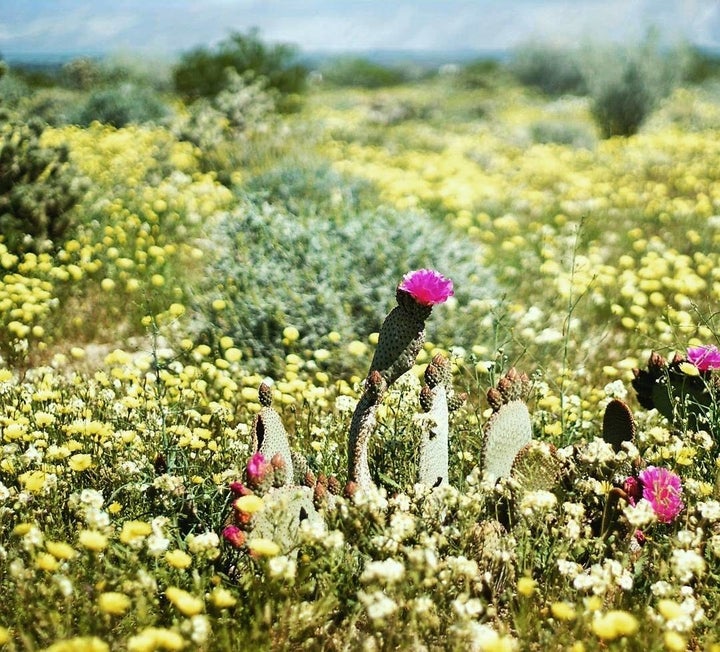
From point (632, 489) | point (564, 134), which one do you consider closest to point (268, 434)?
point (632, 489)

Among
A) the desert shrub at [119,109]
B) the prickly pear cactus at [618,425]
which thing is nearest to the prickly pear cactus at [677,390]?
the prickly pear cactus at [618,425]

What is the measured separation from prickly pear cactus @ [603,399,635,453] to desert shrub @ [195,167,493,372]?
69.4 inches

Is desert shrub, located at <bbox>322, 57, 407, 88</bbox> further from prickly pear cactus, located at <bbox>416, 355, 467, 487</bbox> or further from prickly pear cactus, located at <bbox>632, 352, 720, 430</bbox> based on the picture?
prickly pear cactus, located at <bbox>416, 355, 467, 487</bbox>

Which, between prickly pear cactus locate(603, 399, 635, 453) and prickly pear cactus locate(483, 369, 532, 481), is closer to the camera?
prickly pear cactus locate(483, 369, 532, 481)

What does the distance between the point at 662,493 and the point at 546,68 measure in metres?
34.1

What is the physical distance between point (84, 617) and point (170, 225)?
198 inches

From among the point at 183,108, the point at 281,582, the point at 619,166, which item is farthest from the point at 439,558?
the point at 183,108

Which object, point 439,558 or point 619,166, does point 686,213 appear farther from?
point 439,558

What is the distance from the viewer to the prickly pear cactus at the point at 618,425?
2.85 m

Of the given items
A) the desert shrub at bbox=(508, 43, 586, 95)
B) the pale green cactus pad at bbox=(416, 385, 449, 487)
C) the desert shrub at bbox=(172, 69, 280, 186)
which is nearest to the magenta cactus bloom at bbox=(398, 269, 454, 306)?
the pale green cactus pad at bbox=(416, 385, 449, 487)

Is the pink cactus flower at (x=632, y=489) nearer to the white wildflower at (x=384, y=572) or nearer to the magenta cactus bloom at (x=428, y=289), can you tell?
the magenta cactus bloom at (x=428, y=289)

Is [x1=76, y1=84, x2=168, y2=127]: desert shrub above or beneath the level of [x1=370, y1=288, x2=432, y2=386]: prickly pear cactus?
above

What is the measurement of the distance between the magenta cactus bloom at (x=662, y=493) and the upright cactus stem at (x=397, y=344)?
849 mm

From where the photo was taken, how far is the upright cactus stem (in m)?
2.41
